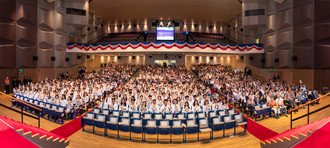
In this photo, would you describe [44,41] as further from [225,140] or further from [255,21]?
[255,21]

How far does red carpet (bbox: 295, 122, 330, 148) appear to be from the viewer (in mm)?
5333

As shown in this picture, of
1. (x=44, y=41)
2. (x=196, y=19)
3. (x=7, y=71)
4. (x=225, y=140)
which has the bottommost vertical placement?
(x=225, y=140)

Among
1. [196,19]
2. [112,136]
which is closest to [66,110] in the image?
[112,136]

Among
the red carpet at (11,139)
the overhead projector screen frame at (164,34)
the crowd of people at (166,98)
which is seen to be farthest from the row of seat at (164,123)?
the overhead projector screen frame at (164,34)

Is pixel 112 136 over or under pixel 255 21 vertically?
under

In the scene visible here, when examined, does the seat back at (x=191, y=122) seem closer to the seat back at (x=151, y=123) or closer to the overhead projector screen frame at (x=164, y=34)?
the seat back at (x=151, y=123)

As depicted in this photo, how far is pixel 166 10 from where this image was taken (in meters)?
32.6

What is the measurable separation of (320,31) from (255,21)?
8.67 m

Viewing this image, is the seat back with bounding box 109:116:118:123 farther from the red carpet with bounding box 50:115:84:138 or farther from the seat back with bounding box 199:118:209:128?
the seat back with bounding box 199:118:209:128

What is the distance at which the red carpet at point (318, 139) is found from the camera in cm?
533

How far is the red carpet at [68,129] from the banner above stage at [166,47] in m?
14.8

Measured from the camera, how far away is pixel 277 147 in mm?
6668

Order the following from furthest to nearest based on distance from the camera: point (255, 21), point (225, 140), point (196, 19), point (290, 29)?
point (196, 19)
point (255, 21)
point (290, 29)
point (225, 140)

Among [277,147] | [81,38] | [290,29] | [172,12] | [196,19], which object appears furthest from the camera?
[196,19]
